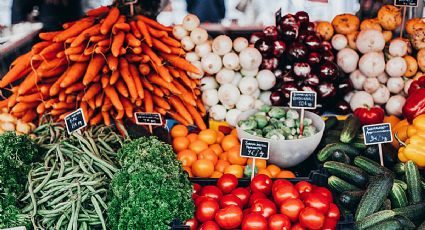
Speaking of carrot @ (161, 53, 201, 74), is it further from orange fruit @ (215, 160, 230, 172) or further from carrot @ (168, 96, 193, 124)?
orange fruit @ (215, 160, 230, 172)

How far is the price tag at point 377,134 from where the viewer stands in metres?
2.83

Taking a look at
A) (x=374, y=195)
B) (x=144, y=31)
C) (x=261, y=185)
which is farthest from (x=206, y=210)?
(x=144, y=31)

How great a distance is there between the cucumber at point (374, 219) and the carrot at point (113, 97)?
178cm

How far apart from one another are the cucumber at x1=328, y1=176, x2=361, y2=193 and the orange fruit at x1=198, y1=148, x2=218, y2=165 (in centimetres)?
82

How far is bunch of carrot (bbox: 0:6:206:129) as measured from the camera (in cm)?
332

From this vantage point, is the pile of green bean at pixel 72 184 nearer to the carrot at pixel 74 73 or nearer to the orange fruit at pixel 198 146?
the carrot at pixel 74 73

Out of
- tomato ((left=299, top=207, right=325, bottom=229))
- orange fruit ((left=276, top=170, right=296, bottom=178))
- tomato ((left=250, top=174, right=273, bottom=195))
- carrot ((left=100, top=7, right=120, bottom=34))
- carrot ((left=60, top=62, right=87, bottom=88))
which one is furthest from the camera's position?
carrot ((left=100, top=7, right=120, bottom=34))

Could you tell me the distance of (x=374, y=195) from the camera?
248cm

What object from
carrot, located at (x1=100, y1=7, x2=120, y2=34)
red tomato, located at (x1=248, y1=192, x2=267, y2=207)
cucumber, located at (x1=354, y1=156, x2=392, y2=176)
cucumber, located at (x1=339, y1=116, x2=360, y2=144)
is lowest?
red tomato, located at (x1=248, y1=192, x2=267, y2=207)

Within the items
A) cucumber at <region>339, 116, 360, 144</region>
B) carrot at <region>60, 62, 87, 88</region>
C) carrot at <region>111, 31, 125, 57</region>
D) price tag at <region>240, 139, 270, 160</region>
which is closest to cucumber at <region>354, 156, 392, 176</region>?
cucumber at <region>339, 116, 360, 144</region>

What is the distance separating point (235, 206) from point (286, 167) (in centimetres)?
92

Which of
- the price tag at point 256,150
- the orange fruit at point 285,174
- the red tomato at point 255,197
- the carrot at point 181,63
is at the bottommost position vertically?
the orange fruit at point 285,174

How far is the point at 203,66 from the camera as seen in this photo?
3.73 meters

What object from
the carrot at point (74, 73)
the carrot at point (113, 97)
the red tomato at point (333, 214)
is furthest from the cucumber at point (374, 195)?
the carrot at point (74, 73)
